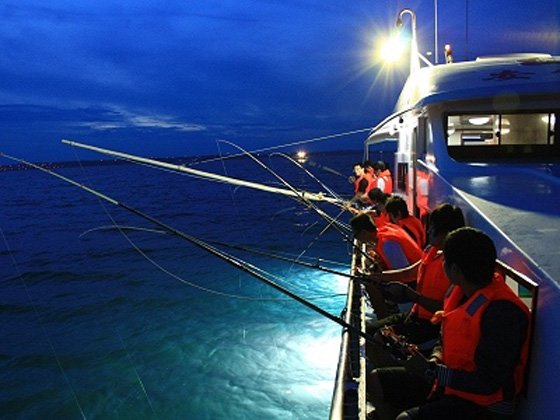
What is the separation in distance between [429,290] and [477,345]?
1.53 metres

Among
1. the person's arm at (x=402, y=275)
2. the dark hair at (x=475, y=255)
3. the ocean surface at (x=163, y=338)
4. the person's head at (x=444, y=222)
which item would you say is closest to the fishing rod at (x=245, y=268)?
the dark hair at (x=475, y=255)

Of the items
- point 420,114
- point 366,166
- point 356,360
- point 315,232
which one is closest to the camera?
point 356,360

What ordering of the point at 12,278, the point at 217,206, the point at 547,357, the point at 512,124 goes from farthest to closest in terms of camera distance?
the point at 217,206, the point at 12,278, the point at 512,124, the point at 547,357

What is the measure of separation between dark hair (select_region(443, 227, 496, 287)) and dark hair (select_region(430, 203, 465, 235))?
1.21 m

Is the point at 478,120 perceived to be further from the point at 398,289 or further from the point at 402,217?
the point at 398,289

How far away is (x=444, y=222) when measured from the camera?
364 centimetres

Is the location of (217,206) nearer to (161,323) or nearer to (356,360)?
(161,323)

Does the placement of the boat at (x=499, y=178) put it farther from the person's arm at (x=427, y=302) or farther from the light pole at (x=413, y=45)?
the light pole at (x=413, y=45)

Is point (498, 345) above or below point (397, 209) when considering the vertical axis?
below

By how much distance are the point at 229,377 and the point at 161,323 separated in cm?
354

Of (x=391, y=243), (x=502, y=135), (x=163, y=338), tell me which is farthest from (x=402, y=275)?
(x=163, y=338)

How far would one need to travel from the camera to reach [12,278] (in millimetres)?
17188

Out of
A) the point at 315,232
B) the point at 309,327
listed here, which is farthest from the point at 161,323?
the point at 315,232

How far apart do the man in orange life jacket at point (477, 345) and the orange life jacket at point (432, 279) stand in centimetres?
112
